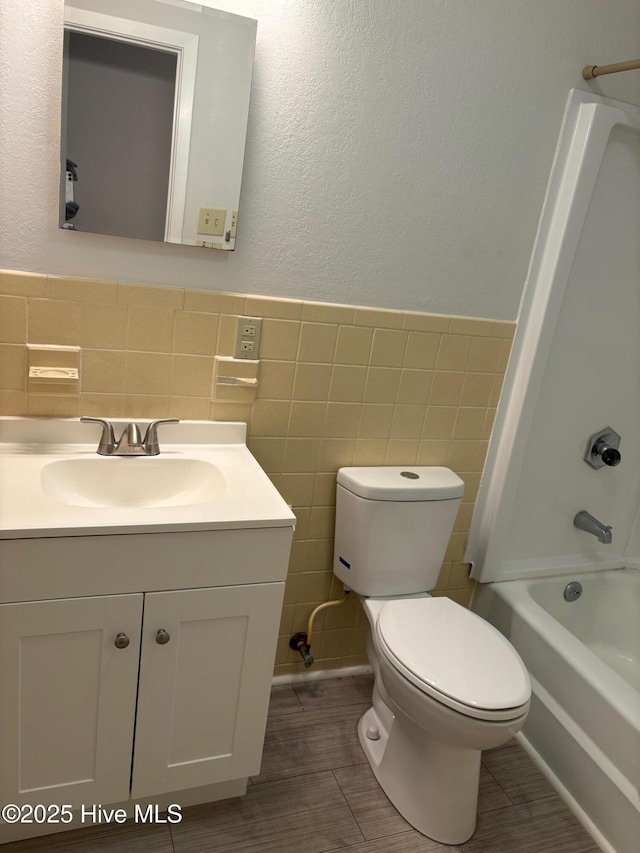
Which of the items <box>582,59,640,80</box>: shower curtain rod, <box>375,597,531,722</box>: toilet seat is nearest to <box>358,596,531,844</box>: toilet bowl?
<box>375,597,531,722</box>: toilet seat

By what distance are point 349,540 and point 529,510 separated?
71 centimetres

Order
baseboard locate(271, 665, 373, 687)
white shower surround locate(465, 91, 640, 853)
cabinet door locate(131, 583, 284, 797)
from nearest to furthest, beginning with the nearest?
1. cabinet door locate(131, 583, 284, 797)
2. white shower surround locate(465, 91, 640, 853)
3. baseboard locate(271, 665, 373, 687)

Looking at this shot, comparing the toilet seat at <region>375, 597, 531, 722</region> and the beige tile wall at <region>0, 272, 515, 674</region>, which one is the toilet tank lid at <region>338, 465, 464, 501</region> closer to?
the beige tile wall at <region>0, 272, 515, 674</region>

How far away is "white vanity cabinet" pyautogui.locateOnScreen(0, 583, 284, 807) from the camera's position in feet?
4.01

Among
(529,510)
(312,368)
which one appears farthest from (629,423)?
(312,368)

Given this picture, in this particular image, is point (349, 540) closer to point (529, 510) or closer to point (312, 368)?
point (312, 368)

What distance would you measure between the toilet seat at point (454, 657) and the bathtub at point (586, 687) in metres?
0.35

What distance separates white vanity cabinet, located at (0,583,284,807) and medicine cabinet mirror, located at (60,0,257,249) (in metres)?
0.87

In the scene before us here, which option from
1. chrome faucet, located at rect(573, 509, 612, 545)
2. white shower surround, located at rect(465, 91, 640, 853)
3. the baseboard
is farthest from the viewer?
chrome faucet, located at rect(573, 509, 612, 545)

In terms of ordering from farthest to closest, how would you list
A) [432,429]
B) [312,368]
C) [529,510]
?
[529,510]
[432,429]
[312,368]

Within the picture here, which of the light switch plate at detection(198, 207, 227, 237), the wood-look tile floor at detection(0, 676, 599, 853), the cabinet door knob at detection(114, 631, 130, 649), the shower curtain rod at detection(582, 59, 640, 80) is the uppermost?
the shower curtain rod at detection(582, 59, 640, 80)

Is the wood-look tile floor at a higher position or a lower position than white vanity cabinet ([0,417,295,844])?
lower

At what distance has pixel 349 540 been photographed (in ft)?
5.90

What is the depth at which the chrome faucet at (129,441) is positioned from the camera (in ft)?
4.94
